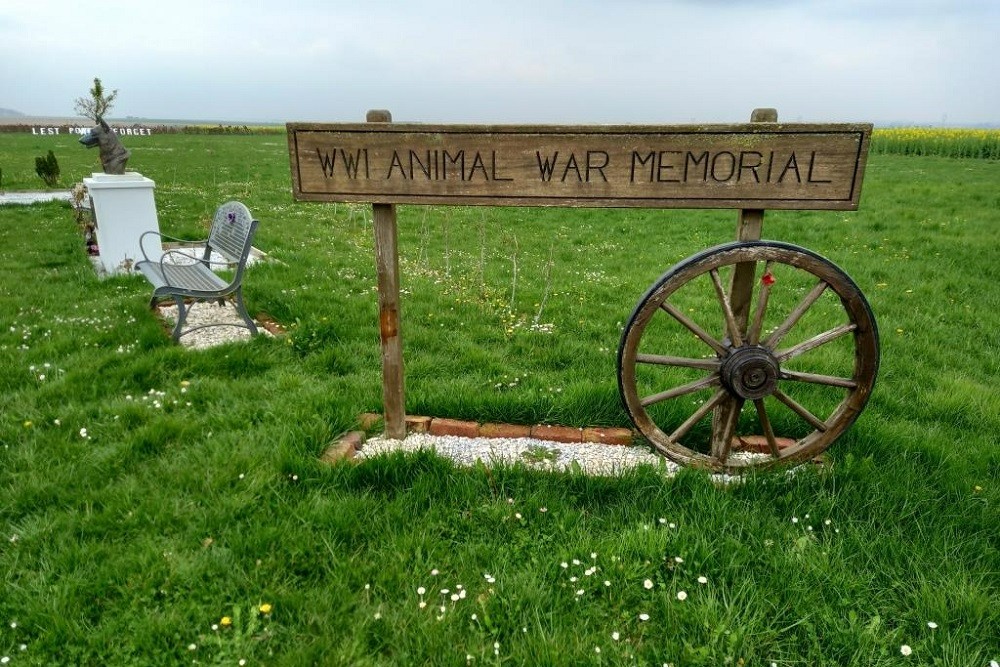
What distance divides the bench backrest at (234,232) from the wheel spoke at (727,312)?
3526 mm

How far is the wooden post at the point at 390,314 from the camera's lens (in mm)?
3266

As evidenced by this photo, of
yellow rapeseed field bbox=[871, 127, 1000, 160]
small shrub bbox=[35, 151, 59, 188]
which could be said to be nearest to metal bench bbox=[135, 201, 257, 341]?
small shrub bbox=[35, 151, 59, 188]

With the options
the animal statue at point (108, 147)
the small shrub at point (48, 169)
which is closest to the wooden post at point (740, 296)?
the animal statue at point (108, 147)

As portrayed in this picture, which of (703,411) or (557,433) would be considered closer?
(703,411)

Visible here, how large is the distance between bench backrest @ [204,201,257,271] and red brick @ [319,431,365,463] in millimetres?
2028

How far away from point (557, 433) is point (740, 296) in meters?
1.30

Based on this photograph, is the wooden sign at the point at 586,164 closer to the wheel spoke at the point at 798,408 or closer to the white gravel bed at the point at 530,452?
the wheel spoke at the point at 798,408

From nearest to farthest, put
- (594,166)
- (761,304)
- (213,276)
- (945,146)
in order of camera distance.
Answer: (594,166) < (761,304) < (213,276) < (945,146)

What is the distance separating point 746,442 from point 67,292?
661cm

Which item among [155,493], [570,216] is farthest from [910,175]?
[155,493]

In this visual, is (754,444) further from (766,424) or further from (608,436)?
(608,436)

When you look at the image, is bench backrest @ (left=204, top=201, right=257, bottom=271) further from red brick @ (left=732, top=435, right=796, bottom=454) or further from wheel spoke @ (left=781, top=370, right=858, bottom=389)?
wheel spoke @ (left=781, top=370, right=858, bottom=389)

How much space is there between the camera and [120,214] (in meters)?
6.84

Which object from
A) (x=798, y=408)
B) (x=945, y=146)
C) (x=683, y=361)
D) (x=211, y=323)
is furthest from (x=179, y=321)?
(x=945, y=146)
